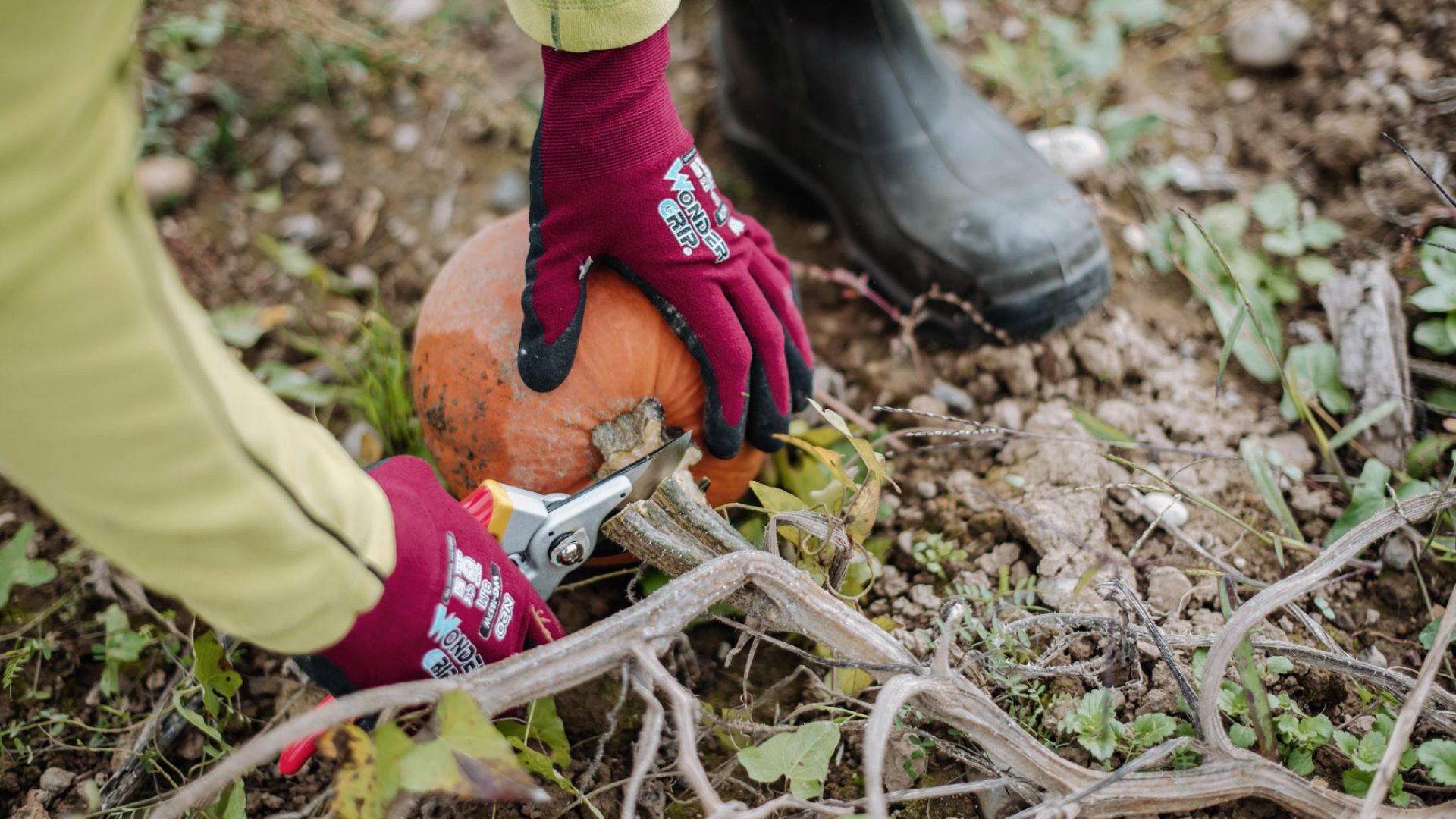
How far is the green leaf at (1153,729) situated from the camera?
136 cm

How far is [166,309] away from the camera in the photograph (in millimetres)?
842

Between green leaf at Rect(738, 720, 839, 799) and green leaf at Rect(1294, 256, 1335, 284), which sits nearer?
green leaf at Rect(738, 720, 839, 799)

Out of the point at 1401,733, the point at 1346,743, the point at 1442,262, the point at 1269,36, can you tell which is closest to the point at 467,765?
the point at 1401,733

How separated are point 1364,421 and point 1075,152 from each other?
92 centimetres

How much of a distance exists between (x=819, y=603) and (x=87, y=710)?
1371 millimetres

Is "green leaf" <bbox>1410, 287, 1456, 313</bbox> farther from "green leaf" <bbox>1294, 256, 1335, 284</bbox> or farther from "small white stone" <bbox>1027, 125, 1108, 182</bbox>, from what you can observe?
"small white stone" <bbox>1027, 125, 1108, 182</bbox>

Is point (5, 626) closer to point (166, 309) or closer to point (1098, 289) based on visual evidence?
point (166, 309)

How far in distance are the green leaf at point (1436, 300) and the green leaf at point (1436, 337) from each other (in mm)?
30

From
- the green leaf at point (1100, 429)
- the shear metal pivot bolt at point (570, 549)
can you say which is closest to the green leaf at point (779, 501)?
the shear metal pivot bolt at point (570, 549)

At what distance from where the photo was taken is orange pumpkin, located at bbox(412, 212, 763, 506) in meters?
1.51

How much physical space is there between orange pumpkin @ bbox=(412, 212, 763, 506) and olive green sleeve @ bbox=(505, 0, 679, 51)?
0.35 meters

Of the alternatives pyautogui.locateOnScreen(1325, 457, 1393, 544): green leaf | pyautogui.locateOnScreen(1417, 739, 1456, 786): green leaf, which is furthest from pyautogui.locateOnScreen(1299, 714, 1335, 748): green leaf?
pyautogui.locateOnScreen(1325, 457, 1393, 544): green leaf

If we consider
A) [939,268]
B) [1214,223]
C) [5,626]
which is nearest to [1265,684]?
[939,268]

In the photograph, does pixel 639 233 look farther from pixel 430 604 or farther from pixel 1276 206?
pixel 1276 206
